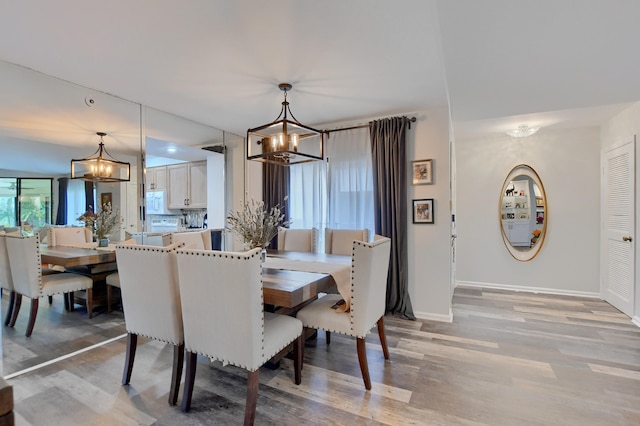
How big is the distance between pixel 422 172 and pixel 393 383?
2316mm

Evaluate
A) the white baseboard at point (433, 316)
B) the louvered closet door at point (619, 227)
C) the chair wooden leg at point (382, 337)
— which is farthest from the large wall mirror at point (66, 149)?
the louvered closet door at point (619, 227)

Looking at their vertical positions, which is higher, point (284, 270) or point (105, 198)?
point (105, 198)

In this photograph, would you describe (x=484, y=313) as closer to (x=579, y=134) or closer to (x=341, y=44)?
(x=579, y=134)

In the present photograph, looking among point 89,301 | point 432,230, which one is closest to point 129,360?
point 89,301

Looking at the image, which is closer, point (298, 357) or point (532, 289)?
point (298, 357)

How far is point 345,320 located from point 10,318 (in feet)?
11.4

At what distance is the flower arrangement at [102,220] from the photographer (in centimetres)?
325

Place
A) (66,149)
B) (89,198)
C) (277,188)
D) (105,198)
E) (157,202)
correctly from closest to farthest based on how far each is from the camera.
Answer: (66,149), (89,198), (105,198), (157,202), (277,188)

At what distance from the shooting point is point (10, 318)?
3086mm

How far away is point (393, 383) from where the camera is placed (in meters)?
2.22

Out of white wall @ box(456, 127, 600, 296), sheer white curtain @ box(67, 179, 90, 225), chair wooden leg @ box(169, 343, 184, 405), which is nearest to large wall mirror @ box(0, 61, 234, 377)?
sheer white curtain @ box(67, 179, 90, 225)

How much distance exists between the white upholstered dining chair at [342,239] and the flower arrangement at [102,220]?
2404 mm

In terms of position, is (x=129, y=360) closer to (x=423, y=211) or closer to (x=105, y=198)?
(x=105, y=198)

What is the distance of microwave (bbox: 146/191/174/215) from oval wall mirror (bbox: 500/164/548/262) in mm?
5112
